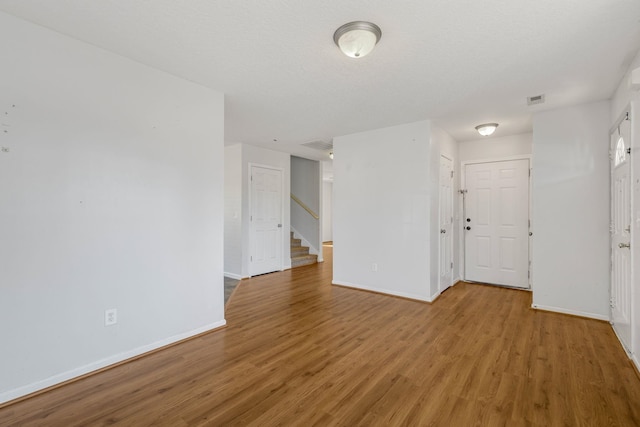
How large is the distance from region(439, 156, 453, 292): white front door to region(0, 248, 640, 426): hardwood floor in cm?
114

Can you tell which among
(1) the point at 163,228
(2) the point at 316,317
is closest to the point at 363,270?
(2) the point at 316,317

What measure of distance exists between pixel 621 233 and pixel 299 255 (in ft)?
17.9

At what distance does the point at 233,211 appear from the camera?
18.5ft

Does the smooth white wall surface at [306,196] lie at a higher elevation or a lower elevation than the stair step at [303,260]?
higher

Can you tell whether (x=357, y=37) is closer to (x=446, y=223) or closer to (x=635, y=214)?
(x=635, y=214)

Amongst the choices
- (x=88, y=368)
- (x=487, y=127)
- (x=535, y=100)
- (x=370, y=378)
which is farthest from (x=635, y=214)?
(x=88, y=368)

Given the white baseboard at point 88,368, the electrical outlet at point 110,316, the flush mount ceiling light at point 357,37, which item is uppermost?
the flush mount ceiling light at point 357,37

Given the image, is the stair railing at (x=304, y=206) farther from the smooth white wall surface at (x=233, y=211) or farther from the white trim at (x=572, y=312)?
the white trim at (x=572, y=312)

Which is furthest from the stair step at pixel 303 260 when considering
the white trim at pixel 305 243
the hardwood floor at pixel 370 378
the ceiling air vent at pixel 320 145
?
the hardwood floor at pixel 370 378

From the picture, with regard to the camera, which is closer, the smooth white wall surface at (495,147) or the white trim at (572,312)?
the white trim at (572,312)

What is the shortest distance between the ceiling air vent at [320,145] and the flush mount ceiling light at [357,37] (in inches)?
130

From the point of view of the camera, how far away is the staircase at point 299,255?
6.72 meters

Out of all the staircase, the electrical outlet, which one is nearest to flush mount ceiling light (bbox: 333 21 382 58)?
the electrical outlet

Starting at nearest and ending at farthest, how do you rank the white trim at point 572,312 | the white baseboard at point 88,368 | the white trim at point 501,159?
the white baseboard at point 88,368
the white trim at point 572,312
the white trim at point 501,159
